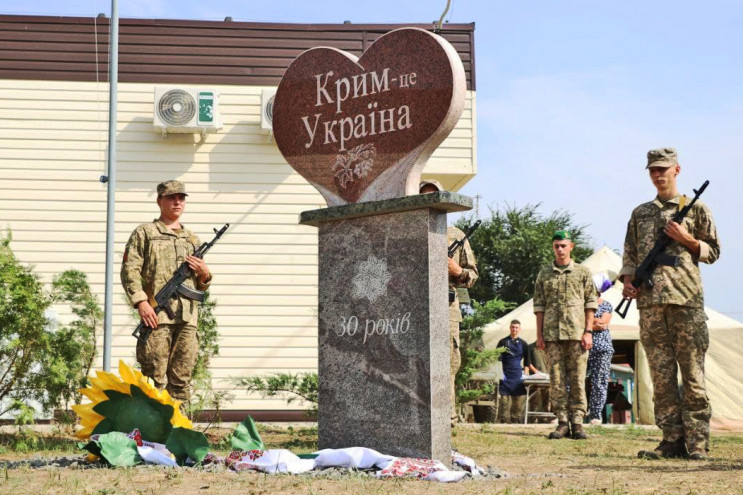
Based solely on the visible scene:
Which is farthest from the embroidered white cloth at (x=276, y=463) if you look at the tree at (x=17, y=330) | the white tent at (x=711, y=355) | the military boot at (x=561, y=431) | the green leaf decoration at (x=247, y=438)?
the white tent at (x=711, y=355)

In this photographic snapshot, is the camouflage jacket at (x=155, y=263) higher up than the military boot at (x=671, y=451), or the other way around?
the camouflage jacket at (x=155, y=263)

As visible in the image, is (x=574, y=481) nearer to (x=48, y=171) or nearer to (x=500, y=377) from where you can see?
(x=500, y=377)

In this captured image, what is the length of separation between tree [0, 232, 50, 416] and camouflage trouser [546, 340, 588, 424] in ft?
16.5

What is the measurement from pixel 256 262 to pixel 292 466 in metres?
9.18

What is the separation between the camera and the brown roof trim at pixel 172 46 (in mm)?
14953

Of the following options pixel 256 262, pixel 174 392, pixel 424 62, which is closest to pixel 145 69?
pixel 256 262

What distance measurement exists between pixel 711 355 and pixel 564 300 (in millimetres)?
8098

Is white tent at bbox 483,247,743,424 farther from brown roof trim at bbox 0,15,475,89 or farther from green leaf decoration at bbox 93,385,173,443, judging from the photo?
green leaf decoration at bbox 93,385,173,443

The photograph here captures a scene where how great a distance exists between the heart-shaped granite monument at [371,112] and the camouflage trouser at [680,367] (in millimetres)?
2335

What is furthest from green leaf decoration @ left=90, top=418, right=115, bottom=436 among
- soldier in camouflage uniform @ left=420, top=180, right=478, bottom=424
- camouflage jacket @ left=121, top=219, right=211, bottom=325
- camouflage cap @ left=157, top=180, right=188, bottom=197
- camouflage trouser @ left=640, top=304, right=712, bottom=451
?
camouflage trouser @ left=640, top=304, right=712, bottom=451

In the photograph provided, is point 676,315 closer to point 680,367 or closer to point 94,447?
point 680,367

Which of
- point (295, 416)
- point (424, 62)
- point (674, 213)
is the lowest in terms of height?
point (295, 416)

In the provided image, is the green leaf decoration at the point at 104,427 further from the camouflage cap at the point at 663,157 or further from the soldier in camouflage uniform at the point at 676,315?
the camouflage cap at the point at 663,157

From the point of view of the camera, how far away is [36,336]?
30.0 ft
